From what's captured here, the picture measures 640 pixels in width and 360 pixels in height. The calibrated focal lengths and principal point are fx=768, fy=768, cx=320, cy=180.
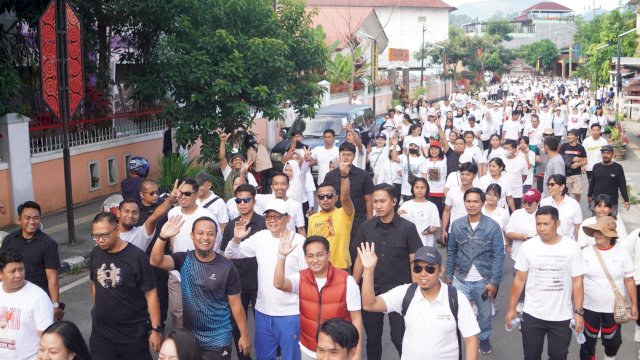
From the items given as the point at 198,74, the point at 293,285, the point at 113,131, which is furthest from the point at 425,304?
the point at 113,131

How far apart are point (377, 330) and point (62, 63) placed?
8.08 meters

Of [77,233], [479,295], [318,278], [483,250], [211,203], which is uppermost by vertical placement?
[211,203]

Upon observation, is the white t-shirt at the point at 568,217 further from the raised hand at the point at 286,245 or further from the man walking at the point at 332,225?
the raised hand at the point at 286,245

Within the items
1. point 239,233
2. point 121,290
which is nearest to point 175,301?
point 239,233

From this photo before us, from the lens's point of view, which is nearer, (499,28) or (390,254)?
(390,254)

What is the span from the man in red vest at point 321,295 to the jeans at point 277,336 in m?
0.52

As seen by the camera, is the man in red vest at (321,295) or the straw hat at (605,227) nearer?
the man in red vest at (321,295)

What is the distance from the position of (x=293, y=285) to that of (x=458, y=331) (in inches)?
47.3

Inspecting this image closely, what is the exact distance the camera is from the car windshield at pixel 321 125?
61.8 ft

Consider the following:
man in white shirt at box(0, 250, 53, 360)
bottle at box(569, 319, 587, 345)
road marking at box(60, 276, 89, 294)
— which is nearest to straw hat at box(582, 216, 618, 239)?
bottle at box(569, 319, 587, 345)

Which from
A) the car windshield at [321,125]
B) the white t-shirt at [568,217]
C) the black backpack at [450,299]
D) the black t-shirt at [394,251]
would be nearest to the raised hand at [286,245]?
the black backpack at [450,299]

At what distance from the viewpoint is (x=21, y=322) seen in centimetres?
514

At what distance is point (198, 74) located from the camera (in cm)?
1451

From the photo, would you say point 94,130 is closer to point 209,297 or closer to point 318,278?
point 209,297
